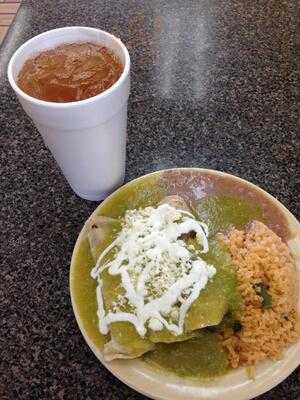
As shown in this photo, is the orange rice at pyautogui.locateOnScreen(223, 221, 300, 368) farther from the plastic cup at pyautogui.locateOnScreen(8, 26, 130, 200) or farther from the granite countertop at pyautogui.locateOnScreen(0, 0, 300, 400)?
the plastic cup at pyautogui.locateOnScreen(8, 26, 130, 200)

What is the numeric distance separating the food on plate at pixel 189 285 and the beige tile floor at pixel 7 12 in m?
1.08

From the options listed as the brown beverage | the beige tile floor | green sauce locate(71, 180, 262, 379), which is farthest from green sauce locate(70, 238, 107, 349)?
the beige tile floor

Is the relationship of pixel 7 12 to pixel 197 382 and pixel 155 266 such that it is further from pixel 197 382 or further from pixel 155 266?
pixel 197 382

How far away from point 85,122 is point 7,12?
1.15 meters

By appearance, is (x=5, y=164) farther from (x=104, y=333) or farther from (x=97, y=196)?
(x=104, y=333)

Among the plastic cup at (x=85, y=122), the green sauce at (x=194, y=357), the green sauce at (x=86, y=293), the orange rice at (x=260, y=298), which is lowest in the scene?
the green sauce at (x=194, y=357)

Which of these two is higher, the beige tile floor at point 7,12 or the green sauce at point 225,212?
the green sauce at point 225,212

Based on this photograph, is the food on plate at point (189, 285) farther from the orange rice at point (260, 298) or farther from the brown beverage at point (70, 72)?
the brown beverage at point (70, 72)

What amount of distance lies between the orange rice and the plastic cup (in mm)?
254

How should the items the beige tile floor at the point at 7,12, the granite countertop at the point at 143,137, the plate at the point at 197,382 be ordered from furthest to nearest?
1. the beige tile floor at the point at 7,12
2. the granite countertop at the point at 143,137
3. the plate at the point at 197,382

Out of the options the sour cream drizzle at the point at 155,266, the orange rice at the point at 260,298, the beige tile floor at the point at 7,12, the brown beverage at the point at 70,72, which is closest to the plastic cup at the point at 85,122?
the brown beverage at the point at 70,72

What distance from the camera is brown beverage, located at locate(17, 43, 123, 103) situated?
667 mm

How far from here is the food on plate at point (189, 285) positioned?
0.62 metres

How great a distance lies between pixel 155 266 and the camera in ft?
2.17
